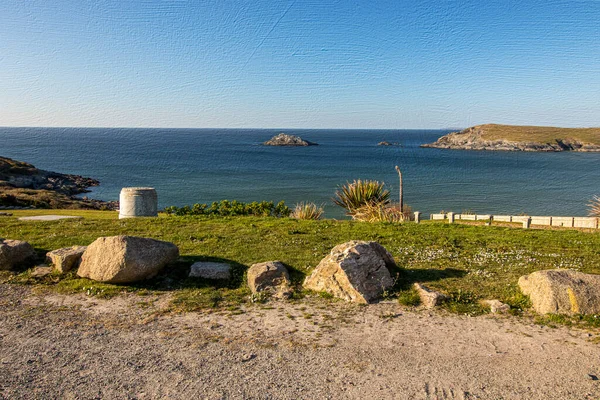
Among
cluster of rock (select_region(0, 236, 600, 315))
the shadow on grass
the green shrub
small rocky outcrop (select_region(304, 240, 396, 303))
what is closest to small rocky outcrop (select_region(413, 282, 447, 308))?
cluster of rock (select_region(0, 236, 600, 315))

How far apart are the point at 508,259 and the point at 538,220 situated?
42.7 ft

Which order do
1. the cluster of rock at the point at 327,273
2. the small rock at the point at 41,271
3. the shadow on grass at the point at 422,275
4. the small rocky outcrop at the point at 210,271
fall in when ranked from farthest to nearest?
the small rock at the point at 41,271, the small rocky outcrop at the point at 210,271, the shadow on grass at the point at 422,275, the cluster of rock at the point at 327,273

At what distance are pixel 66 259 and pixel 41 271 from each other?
680mm

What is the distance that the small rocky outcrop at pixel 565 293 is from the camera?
8.41 meters

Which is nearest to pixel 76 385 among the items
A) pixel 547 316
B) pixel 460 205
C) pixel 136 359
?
pixel 136 359

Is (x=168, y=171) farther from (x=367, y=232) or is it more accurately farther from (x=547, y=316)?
(x=547, y=316)

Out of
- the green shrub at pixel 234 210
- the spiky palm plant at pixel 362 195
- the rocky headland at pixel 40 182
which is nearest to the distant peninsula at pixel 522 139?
the rocky headland at pixel 40 182

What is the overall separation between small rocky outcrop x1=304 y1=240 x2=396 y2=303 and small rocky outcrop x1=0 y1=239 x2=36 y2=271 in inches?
284

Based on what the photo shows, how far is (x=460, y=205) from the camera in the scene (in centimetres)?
5006

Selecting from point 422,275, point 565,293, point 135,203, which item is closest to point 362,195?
point 135,203

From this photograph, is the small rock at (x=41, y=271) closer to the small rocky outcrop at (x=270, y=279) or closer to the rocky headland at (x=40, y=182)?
the small rocky outcrop at (x=270, y=279)

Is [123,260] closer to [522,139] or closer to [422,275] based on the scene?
[422,275]

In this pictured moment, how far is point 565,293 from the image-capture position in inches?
338

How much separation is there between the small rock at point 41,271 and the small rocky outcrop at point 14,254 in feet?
2.31
